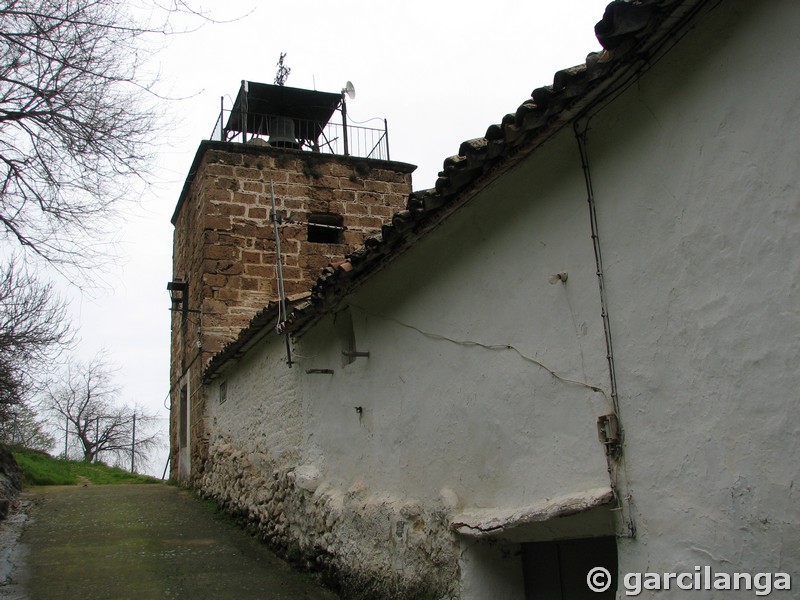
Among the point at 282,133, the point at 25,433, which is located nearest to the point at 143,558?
the point at 282,133

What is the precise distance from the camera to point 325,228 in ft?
39.9

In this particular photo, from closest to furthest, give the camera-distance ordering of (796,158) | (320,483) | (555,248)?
(796,158)
(555,248)
(320,483)

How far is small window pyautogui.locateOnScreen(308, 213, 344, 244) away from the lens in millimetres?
12020

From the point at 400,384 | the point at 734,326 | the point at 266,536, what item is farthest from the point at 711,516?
the point at 266,536

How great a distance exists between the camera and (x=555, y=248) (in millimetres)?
3932

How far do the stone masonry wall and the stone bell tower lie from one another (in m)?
0.02

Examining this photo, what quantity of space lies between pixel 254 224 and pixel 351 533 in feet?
22.8

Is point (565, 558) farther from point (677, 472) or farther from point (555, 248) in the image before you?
point (555, 248)

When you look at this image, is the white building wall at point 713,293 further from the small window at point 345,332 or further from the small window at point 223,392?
the small window at point 223,392

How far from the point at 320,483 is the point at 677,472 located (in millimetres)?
4195

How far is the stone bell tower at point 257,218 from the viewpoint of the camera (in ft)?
37.3

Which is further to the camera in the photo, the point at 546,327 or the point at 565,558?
the point at 565,558

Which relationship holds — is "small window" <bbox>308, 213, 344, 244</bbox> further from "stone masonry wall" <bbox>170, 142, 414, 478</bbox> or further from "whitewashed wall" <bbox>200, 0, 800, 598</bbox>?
"whitewashed wall" <bbox>200, 0, 800, 598</bbox>

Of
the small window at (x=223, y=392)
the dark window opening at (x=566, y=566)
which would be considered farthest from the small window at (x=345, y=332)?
the small window at (x=223, y=392)
